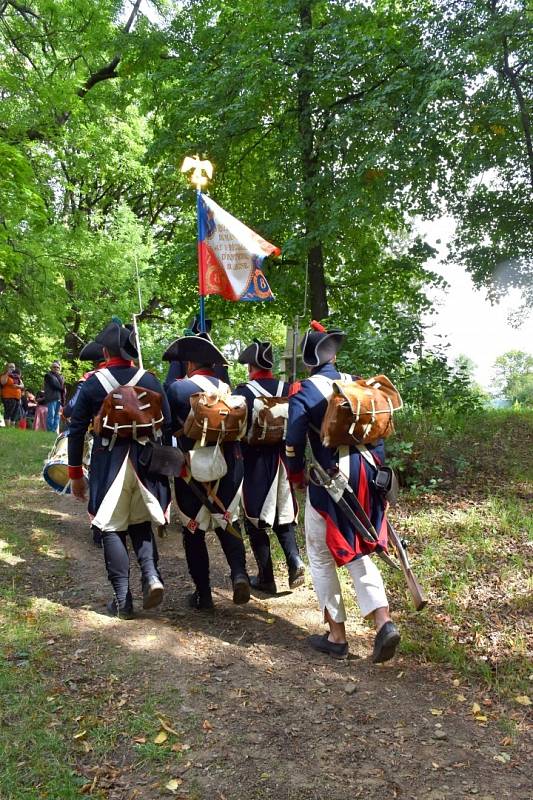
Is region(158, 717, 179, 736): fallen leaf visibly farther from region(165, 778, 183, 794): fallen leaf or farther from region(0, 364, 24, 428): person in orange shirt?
region(0, 364, 24, 428): person in orange shirt

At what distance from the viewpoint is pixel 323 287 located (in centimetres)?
1158

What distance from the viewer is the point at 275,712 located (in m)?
3.63

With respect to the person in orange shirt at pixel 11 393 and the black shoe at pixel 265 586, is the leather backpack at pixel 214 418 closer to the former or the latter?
the black shoe at pixel 265 586

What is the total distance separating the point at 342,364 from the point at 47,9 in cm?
1216

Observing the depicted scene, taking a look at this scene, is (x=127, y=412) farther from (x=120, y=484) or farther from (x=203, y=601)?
(x=203, y=601)

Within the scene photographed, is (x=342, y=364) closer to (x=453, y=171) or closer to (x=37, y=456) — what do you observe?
(x=453, y=171)

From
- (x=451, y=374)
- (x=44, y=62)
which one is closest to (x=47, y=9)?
(x=44, y=62)

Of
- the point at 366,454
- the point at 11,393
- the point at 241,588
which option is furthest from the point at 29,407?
the point at 366,454

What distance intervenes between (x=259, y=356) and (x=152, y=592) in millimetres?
2178

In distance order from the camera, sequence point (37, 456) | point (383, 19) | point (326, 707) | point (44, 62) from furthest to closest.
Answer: point (44, 62) → point (37, 456) → point (383, 19) → point (326, 707)

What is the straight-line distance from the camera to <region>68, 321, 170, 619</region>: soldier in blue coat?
4.76 meters

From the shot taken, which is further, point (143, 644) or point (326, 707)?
point (143, 644)

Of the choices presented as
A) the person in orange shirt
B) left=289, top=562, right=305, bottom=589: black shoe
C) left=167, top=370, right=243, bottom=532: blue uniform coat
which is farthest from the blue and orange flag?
the person in orange shirt

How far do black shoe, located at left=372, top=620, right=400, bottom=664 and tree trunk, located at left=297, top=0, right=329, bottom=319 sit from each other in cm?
651
